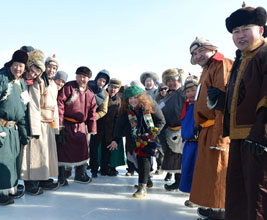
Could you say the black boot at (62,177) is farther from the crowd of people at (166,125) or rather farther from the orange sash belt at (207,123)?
the orange sash belt at (207,123)

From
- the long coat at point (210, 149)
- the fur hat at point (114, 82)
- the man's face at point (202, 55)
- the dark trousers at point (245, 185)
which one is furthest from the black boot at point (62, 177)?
the dark trousers at point (245, 185)

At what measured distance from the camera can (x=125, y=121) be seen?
3.87 meters

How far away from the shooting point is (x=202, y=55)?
8.81 ft

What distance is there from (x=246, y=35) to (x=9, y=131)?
2.80m

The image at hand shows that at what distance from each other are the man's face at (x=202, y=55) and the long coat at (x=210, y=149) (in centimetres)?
7

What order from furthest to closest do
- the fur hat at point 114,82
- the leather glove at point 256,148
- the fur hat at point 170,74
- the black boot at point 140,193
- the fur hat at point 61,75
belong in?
the fur hat at point 61,75 < the fur hat at point 114,82 < the fur hat at point 170,74 < the black boot at point 140,193 < the leather glove at point 256,148

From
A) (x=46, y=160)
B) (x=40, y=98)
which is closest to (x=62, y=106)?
(x=40, y=98)

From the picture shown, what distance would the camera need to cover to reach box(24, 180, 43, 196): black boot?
3.54 meters

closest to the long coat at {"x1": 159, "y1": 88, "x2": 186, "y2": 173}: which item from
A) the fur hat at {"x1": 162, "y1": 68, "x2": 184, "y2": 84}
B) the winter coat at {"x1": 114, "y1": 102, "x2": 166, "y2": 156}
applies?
the fur hat at {"x1": 162, "y1": 68, "x2": 184, "y2": 84}

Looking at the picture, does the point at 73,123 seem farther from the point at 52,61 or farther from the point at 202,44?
the point at 202,44

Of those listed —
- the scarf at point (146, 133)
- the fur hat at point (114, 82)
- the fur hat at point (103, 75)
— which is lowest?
the scarf at point (146, 133)

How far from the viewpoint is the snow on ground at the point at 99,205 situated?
9.08 feet

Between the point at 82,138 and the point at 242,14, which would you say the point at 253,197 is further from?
the point at 82,138

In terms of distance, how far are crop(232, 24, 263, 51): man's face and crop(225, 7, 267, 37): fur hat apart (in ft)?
0.10
